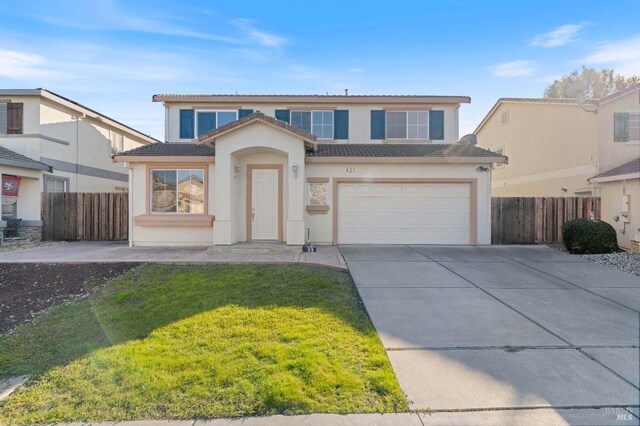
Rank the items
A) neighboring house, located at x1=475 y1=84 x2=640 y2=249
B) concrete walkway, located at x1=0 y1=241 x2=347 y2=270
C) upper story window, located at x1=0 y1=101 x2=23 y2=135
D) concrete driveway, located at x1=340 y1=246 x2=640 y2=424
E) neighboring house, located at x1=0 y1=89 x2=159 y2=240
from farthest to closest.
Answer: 1. upper story window, located at x1=0 y1=101 x2=23 y2=135
2. neighboring house, located at x1=0 y1=89 x2=159 y2=240
3. neighboring house, located at x1=475 y1=84 x2=640 y2=249
4. concrete walkway, located at x1=0 y1=241 x2=347 y2=270
5. concrete driveway, located at x1=340 y1=246 x2=640 y2=424

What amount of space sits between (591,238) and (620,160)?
555cm

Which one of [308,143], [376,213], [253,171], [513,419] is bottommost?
[513,419]

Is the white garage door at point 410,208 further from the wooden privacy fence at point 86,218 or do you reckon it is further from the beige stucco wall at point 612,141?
the wooden privacy fence at point 86,218

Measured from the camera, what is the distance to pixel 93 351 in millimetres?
3840

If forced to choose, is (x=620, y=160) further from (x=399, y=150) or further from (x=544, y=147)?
(x=399, y=150)

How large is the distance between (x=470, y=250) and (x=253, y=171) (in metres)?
7.92

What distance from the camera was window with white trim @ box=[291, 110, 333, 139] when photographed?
14.4m

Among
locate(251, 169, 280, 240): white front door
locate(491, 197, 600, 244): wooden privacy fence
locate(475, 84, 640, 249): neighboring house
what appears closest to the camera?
locate(475, 84, 640, 249): neighboring house

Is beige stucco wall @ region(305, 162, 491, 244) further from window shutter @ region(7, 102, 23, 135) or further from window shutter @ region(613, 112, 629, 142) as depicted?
window shutter @ region(7, 102, 23, 135)

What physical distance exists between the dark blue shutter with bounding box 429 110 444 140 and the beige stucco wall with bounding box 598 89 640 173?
6151 millimetres

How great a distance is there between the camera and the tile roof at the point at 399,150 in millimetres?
11688

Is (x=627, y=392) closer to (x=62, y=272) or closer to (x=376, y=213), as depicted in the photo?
(x=376, y=213)

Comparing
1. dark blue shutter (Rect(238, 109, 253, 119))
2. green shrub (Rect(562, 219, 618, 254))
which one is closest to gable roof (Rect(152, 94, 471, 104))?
dark blue shutter (Rect(238, 109, 253, 119))

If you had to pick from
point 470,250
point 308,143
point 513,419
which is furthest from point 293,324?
point 470,250
